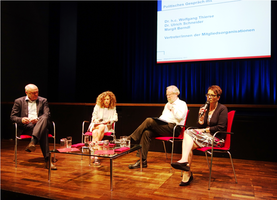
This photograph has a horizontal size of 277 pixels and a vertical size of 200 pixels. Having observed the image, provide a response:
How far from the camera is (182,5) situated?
5.33 metres

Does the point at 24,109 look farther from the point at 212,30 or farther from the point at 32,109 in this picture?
the point at 212,30

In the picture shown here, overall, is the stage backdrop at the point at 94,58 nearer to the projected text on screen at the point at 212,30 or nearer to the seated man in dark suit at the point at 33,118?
the projected text on screen at the point at 212,30

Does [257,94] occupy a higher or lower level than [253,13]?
lower

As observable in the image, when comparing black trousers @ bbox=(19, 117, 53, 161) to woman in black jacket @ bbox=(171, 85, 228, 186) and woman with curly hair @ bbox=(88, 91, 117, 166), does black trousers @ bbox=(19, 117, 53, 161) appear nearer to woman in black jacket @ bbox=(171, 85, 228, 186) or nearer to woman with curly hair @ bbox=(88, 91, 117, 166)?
woman with curly hair @ bbox=(88, 91, 117, 166)

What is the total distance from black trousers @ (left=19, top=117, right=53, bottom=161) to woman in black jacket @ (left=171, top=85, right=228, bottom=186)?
175cm

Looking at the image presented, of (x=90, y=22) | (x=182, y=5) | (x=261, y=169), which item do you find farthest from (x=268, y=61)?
(x=90, y=22)

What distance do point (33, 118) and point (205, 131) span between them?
234cm

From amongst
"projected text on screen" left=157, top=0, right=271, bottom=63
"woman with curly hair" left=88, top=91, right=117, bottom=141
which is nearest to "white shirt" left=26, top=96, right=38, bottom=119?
"woman with curly hair" left=88, top=91, right=117, bottom=141

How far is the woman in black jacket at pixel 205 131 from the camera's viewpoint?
2.67 meters

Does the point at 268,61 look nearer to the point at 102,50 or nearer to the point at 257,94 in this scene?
the point at 257,94

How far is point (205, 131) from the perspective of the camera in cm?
288

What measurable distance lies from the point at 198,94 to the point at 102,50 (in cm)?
276

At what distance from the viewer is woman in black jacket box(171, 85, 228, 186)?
8.76ft

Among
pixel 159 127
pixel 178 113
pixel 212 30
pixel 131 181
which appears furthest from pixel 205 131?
pixel 212 30
